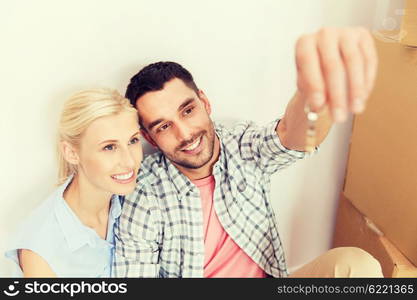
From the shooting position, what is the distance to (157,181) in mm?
1047

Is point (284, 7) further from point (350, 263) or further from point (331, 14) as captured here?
point (350, 263)

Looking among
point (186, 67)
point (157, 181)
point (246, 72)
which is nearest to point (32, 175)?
point (157, 181)

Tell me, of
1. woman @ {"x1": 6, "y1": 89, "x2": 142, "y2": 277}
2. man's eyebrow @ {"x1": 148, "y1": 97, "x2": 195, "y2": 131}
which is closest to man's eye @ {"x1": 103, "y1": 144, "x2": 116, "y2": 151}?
woman @ {"x1": 6, "y1": 89, "x2": 142, "y2": 277}

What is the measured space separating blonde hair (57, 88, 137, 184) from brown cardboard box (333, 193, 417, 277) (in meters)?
0.74

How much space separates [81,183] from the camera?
0.95 metres

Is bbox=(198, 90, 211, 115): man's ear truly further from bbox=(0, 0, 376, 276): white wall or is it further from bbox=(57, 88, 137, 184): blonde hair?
bbox=(57, 88, 137, 184): blonde hair

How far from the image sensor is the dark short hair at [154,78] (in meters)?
0.94

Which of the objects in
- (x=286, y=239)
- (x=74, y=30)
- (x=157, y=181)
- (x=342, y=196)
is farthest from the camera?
(x=286, y=239)

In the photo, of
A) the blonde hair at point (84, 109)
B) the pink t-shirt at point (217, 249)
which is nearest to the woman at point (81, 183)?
the blonde hair at point (84, 109)

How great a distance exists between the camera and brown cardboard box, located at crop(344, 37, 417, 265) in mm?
963

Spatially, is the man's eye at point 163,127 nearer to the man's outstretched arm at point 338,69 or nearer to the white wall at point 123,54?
the white wall at point 123,54

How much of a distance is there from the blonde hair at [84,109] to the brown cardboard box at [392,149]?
624mm

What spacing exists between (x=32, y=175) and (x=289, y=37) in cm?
74

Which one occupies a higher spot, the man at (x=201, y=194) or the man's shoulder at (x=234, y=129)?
the man's shoulder at (x=234, y=129)
